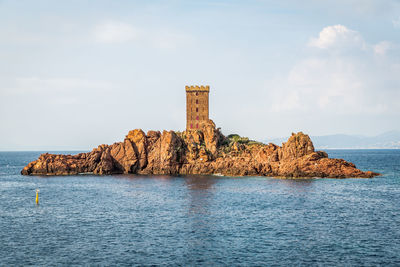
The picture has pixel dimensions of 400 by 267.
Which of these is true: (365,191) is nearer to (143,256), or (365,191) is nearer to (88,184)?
(143,256)

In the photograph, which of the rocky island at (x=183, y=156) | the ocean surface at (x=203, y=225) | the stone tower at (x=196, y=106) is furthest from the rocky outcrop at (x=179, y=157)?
the ocean surface at (x=203, y=225)

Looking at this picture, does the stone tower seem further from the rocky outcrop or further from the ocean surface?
the ocean surface

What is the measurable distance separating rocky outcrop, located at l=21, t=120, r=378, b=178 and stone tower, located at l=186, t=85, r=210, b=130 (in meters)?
7.89

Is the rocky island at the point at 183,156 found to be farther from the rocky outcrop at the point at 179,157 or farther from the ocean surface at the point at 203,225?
→ the ocean surface at the point at 203,225

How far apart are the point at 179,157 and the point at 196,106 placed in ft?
83.1

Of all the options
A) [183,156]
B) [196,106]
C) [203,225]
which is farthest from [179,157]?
[203,225]

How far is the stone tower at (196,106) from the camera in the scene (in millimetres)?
139875

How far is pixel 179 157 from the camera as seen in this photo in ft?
405

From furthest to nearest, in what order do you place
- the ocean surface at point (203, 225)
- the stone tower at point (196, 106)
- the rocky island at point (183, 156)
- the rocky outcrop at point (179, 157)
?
the stone tower at point (196, 106)
the rocky outcrop at point (179, 157)
the rocky island at point (183, 156)
the ocean surface at point (203, 225)

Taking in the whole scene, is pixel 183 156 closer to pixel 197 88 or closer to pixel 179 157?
pixel 179 157

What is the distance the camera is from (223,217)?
5584cm

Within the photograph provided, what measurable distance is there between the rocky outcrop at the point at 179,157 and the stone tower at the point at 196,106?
7.89 meters

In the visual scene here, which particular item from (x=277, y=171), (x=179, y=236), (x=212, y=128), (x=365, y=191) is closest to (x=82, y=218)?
(x=179, y=236)

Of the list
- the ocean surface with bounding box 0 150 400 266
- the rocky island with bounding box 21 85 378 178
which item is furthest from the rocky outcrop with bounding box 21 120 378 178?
the ocean surface with bounding box 0 150 400 266
